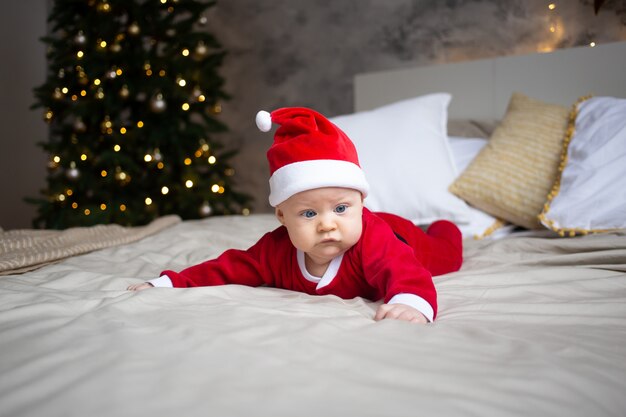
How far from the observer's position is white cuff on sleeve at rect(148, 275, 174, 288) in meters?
1.03

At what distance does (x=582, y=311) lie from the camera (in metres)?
0.86

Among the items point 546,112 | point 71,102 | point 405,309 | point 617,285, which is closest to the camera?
point 405,309

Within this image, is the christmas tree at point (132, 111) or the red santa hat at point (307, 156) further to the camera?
the christmas tree at point (132, 111)

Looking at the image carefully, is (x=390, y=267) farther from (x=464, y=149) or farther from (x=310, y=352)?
(x=464, y=149)

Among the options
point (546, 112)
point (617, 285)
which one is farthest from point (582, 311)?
point (546, 112)

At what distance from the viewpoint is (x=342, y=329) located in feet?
2.47

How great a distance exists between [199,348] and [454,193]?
1.31 meters

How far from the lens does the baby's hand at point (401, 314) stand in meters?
0.81

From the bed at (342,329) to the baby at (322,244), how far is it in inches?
2.4

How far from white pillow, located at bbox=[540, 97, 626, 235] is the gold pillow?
68 millimetres

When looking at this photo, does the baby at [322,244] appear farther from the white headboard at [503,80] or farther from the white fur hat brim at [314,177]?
the white headboard at [503,80]

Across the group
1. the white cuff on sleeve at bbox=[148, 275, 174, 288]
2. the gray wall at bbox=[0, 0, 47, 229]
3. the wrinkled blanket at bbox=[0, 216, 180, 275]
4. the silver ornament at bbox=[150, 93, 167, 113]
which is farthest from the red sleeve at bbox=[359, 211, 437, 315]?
the gray wall at bbox=[0, 0, 47, 229]

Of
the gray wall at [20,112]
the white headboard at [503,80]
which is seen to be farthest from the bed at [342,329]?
the gray wall at [20,112]

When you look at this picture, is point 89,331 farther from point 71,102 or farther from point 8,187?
point 8,187
